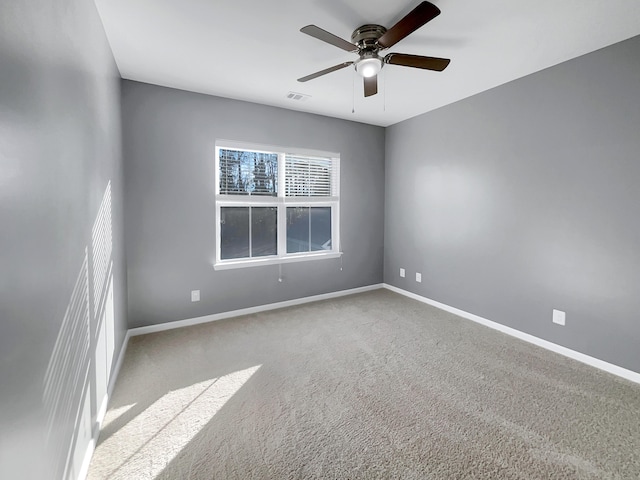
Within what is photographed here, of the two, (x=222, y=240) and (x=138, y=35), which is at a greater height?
(x=138, y=35)

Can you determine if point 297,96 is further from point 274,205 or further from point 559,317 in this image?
point 559,317

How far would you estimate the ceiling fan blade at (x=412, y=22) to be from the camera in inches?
63.4

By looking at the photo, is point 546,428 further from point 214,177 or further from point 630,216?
point 214,177

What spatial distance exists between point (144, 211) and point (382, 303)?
3157 millimetres

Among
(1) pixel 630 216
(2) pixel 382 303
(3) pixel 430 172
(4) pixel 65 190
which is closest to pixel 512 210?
(1) pixel 630 216

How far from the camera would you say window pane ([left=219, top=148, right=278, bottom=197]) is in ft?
12.1

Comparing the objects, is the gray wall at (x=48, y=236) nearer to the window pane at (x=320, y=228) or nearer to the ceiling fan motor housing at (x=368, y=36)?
the ceiling fan motor housing at (x=368, y=36)

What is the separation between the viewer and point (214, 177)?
3564mm

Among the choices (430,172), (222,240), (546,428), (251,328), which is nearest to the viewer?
(546,428)

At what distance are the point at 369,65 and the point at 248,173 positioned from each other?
207 cm

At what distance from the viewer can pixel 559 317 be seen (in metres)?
2.86

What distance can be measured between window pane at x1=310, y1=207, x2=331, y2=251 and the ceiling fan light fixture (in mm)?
2266

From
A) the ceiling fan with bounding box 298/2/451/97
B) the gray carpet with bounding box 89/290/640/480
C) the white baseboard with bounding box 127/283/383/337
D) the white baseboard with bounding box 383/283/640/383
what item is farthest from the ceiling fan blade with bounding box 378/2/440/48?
the white baseboard with bounding box 127/283/383/337

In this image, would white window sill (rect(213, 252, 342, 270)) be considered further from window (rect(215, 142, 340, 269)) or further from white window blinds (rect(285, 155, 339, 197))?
white window blinds (rect(285, 155, 339, 197))
